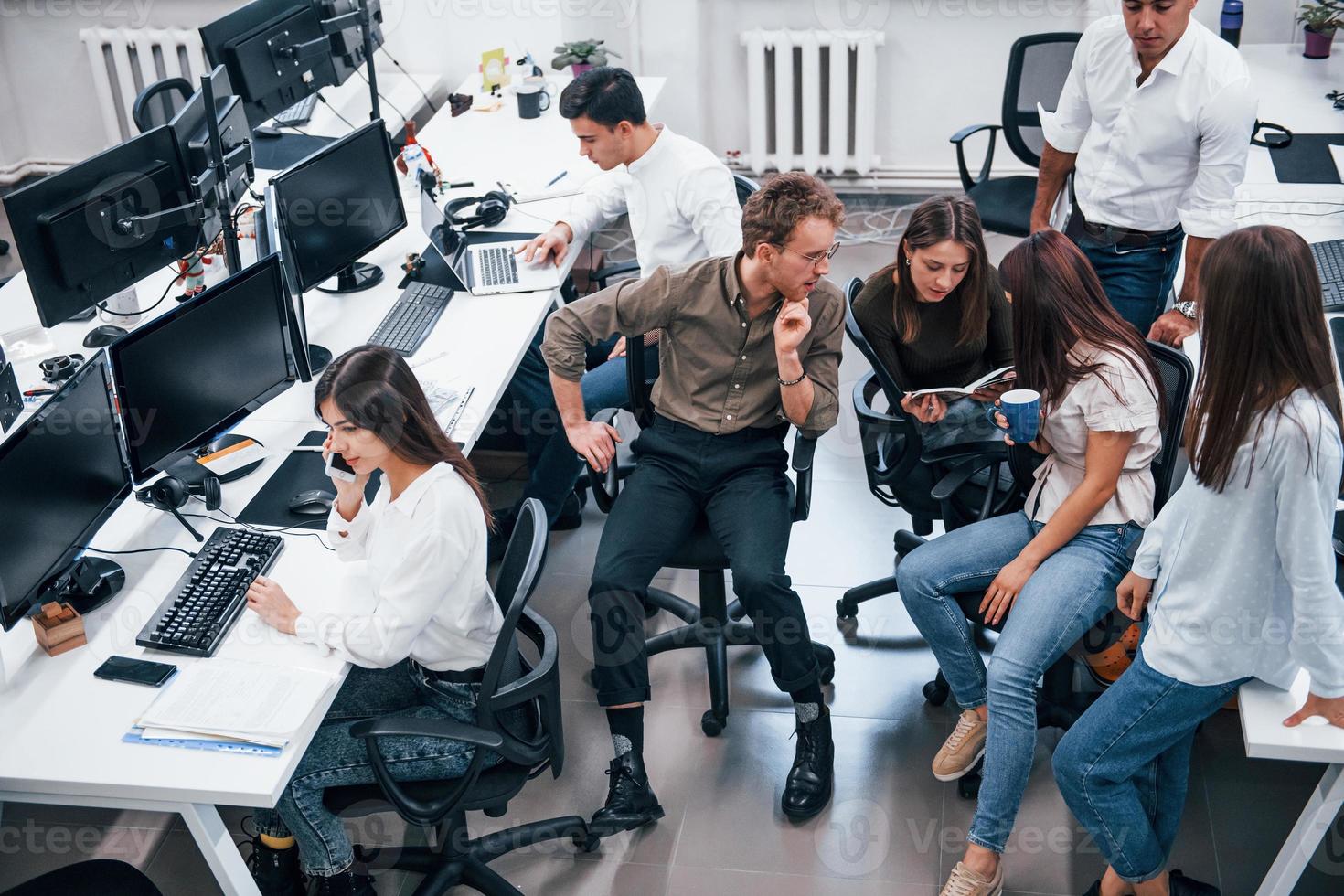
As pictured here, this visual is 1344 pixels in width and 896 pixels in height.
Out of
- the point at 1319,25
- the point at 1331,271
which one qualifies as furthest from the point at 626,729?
the point at 1319,25

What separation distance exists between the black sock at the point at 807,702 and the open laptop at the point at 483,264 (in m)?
1.47

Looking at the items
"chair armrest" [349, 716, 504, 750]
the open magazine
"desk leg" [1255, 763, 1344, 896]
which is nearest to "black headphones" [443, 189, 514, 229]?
the open magazine

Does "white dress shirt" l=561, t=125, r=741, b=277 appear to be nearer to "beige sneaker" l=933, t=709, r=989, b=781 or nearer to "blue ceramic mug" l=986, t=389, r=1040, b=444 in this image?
"blue ceramic mug" l=986, t=389, r=1040, b=444

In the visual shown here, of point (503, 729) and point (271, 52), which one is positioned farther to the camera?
point (271, 52)

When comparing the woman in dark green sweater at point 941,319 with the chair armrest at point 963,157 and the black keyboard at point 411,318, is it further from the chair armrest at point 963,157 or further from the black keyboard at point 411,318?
the chair armrest at point 963,157

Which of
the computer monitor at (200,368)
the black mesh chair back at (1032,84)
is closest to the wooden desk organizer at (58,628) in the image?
the computer monitor at (200,368)

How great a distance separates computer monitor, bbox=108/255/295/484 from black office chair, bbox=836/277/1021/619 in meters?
1.38

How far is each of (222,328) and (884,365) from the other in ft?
5.04

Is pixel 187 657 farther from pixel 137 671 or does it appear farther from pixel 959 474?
pixel 959 474

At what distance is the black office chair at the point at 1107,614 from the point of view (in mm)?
2613

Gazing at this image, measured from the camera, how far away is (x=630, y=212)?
11.7 ft

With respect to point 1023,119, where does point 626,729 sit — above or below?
below

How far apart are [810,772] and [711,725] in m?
0.32

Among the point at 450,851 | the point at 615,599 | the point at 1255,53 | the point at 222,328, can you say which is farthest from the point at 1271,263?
the point at 1255,53
